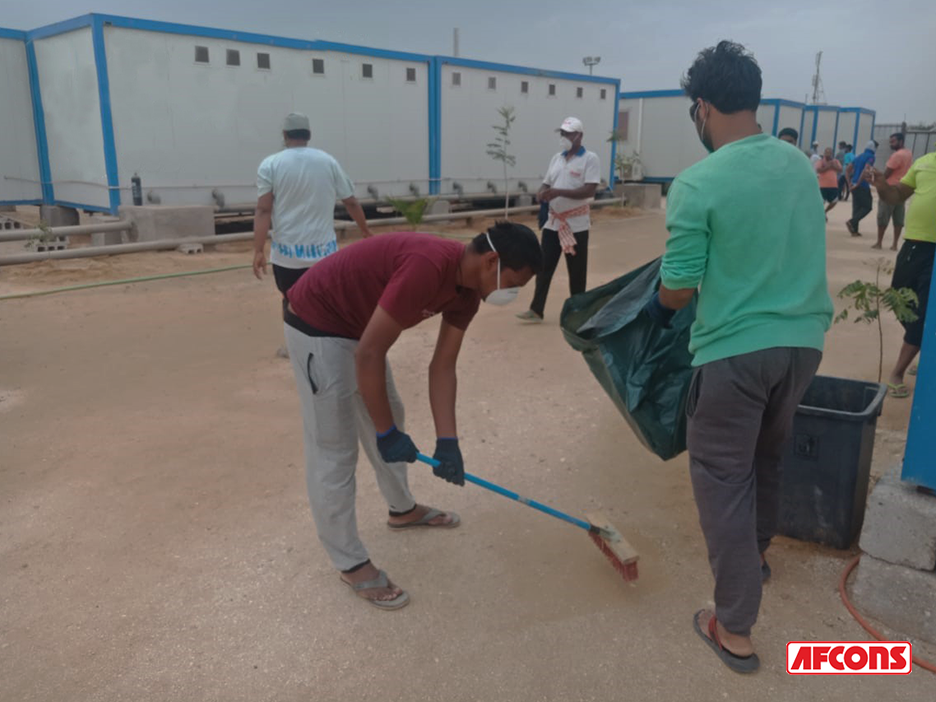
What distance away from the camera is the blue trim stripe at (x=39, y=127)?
11297mm

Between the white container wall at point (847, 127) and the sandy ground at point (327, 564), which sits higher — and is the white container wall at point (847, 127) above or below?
above

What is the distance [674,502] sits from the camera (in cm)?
353

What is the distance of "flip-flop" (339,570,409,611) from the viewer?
2730 millimetres

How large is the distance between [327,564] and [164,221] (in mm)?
8489

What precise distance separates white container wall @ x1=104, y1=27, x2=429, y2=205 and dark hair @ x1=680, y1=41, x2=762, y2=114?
9856 millimetres

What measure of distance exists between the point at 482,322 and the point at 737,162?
486 cm

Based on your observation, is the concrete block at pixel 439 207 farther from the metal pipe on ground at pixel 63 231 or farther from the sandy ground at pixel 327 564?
the sandy ground at pixel 327 564

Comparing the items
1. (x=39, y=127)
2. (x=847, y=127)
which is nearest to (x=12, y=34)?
(x=39, y=127)

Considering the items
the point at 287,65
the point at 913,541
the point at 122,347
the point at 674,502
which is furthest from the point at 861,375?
the point at 287,65

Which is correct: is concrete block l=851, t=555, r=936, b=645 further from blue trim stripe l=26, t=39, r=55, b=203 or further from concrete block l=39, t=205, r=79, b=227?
blue trim stripe l=26, t=39, r=55, b=203

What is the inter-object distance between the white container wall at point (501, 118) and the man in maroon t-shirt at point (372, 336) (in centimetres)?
1237

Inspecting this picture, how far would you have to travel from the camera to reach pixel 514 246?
238 cm

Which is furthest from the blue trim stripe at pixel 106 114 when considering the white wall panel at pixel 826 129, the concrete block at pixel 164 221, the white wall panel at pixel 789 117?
the white wall panel at pixel 826 129

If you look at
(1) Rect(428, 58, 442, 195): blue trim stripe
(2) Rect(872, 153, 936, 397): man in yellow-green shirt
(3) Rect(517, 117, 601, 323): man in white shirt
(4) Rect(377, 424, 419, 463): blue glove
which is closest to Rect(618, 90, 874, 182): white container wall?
(1) Rect(428, 58, 442, 195): blue trim stripe
